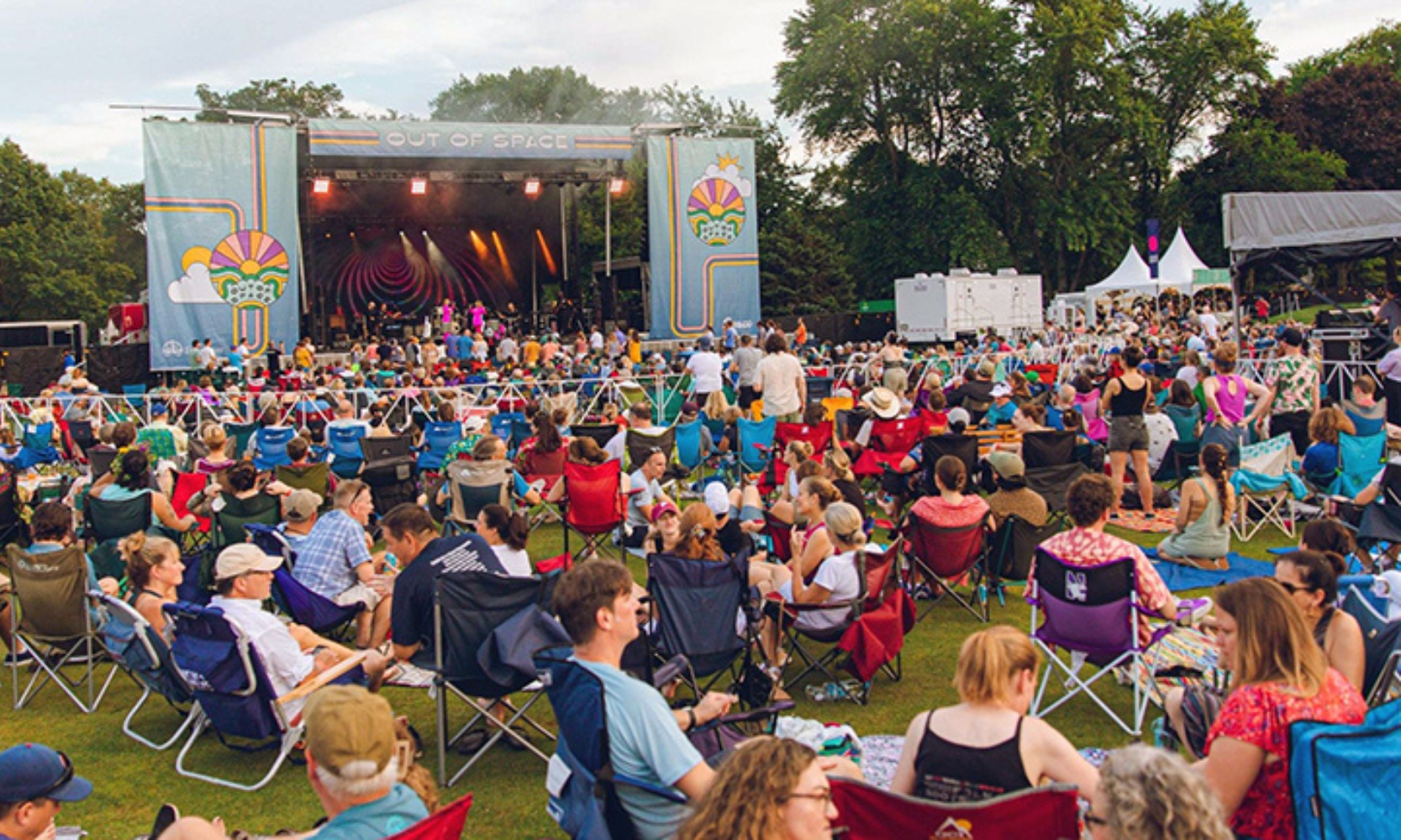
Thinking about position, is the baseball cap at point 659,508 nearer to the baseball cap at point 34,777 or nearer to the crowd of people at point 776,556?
the crowd of people at point 776,556

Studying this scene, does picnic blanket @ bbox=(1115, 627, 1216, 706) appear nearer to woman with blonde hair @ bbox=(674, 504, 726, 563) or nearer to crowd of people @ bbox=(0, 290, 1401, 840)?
crowd of people @ bbox=(0, 290, 1401, 840)

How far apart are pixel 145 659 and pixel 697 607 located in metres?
2.26

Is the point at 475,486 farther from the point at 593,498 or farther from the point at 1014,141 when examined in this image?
the point at 1014,141

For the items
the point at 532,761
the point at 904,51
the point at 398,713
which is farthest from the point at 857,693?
the point at 904,51

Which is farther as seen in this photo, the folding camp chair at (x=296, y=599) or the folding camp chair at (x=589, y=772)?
the folding camp chair at (x=296, y=599)

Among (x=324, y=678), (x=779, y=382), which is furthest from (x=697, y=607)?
(x=779, y=382)

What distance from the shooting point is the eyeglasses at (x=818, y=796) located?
2252mm

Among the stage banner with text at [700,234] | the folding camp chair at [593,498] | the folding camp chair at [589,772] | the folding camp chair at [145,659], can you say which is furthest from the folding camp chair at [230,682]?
the stage banner with text at [700,234]

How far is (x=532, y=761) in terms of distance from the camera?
449cm

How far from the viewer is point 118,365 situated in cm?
1973

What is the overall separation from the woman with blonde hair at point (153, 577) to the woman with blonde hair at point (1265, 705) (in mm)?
3988

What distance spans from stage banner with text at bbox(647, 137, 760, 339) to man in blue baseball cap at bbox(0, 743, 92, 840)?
64.0 feet

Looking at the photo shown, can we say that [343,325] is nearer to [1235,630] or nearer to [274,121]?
[274,121]

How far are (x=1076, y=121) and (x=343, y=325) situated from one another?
824 inches
